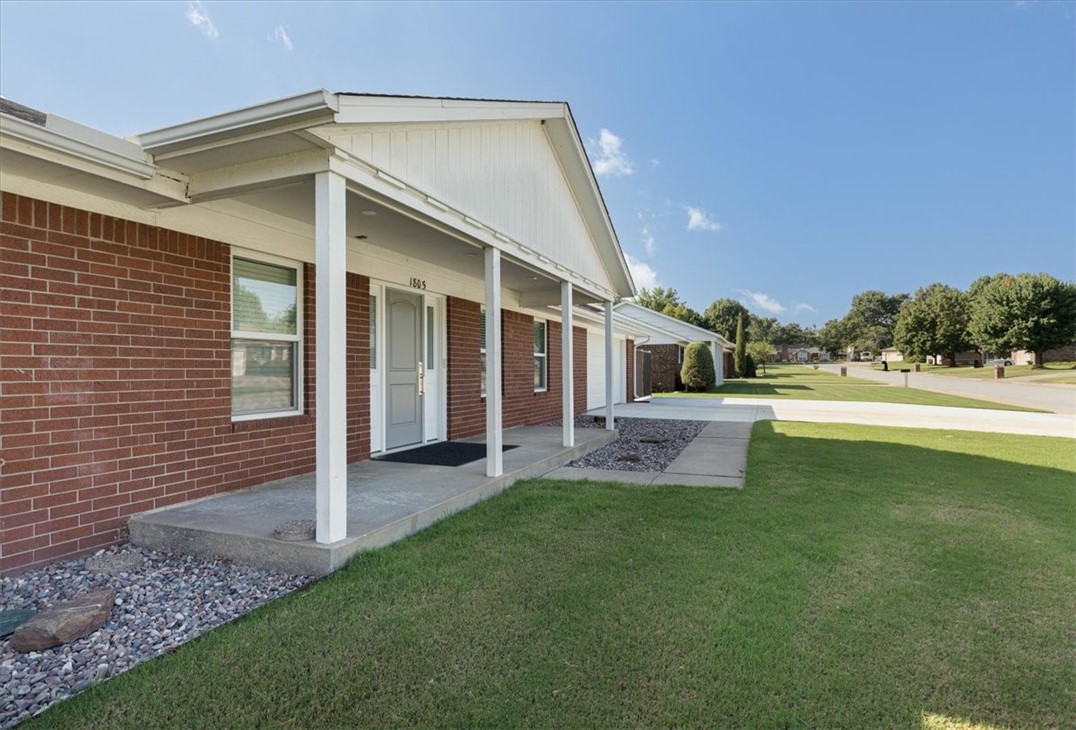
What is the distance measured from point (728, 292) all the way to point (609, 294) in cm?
7588

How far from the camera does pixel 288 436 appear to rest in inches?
215

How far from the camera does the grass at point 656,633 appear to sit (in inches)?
86.8

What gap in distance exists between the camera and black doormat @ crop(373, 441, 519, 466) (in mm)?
6562

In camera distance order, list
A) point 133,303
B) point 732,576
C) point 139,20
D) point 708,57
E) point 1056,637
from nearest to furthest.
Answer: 1. point 1056,637
2. point 732,576
3. point 133,303
4. point 139,20
5. point 708,57

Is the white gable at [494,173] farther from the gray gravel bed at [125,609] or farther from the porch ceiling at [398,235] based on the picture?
the gray gravel bed at [125,609]

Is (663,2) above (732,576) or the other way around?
above

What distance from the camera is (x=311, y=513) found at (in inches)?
166

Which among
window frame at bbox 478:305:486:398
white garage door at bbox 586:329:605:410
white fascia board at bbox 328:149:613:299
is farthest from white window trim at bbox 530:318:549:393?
white fascia board at bbox 328:149:613:299

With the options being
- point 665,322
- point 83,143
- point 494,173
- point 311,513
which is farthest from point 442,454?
point 665,322

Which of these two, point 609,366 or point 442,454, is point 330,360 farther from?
point 609,366


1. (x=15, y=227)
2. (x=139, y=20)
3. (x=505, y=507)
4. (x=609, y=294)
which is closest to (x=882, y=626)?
(x=505, y=507)

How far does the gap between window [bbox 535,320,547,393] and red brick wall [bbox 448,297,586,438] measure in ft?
0.42

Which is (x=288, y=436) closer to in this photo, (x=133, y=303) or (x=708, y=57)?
(x=133, y=303)

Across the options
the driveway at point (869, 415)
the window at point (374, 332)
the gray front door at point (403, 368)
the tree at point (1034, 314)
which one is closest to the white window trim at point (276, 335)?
the window at point (374, 332)
